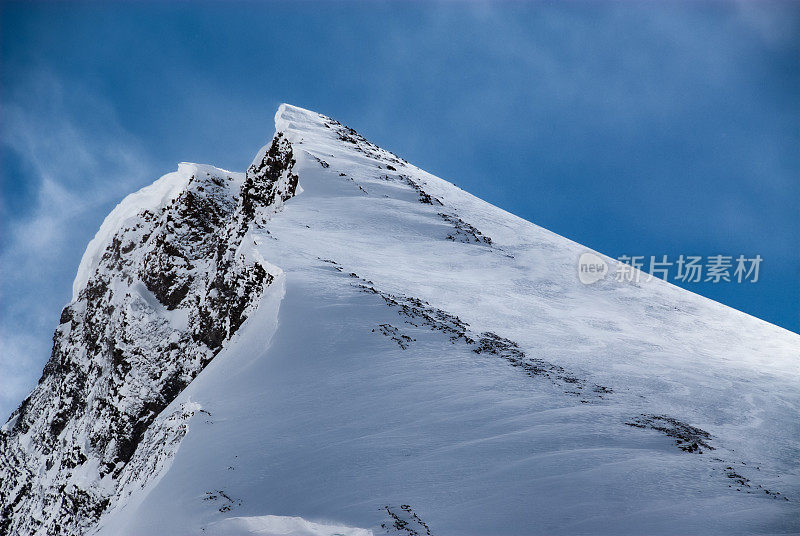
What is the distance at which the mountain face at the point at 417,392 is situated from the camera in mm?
7336

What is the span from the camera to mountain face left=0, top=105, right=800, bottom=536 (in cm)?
734

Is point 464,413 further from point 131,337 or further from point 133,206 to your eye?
point 133,206

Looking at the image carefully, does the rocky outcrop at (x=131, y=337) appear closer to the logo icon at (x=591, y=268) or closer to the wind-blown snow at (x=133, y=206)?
the wind-blown snow at (x=133, y=206)

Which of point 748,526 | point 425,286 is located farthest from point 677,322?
point 748,526

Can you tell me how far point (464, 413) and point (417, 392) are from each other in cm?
99

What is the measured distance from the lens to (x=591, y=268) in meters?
22.3

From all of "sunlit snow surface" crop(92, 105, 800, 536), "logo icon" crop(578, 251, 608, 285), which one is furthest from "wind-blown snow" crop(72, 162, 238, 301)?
"logo icon" crop(578, 251, 608, 285)

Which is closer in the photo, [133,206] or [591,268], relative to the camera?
[591,268]

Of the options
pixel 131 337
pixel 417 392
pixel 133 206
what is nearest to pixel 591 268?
pixel 417 392

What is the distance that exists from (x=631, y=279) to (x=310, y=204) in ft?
40.6

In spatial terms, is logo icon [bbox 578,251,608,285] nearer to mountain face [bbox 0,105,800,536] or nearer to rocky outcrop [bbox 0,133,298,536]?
mountain face [bbox 0,105,800,536]

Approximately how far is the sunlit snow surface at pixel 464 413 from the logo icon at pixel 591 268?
1693mm

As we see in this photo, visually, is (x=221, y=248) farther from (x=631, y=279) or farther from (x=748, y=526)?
(x=748, y=526)

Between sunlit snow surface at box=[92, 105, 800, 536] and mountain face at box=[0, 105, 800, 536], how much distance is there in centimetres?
4
